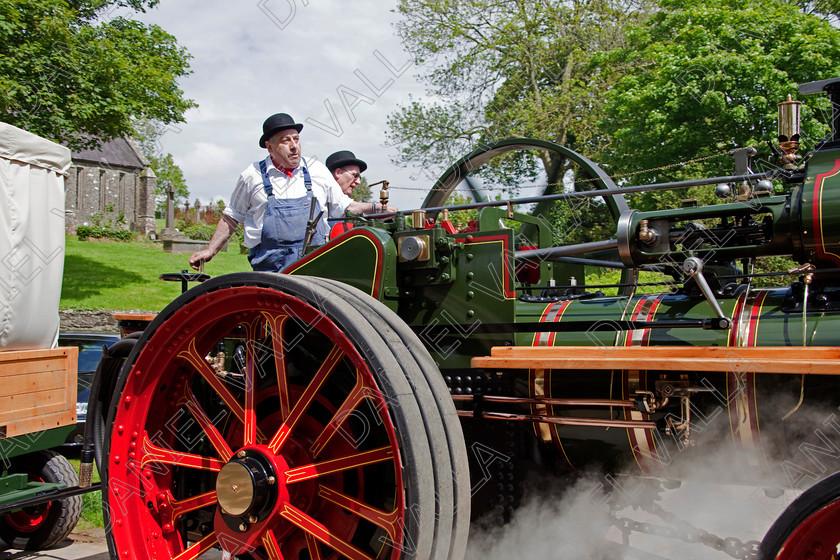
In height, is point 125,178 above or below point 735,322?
above

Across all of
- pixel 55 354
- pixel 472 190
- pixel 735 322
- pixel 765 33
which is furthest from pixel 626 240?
pixel 765 33

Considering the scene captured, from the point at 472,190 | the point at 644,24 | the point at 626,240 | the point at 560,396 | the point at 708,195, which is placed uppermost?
the point at 644,24

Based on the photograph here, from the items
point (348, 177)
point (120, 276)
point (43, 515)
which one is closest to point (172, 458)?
point (43, 515)

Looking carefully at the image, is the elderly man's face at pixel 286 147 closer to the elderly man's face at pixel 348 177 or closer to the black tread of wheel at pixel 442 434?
the elderly man's face at pixel 348 177

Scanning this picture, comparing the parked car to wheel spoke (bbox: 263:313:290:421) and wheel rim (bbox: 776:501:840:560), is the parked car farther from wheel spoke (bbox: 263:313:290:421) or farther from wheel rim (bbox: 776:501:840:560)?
wheel rim (bbox: 776:501:840:560)

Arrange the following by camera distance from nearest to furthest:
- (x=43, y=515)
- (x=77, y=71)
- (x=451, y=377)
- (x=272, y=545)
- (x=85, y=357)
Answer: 1. (x=272, y=545)
2. (x=451, y=377)
3. (x=43, y=515)
4. (x=85, y=357)
5. (x=77, y=71)

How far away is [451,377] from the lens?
8.86 ft

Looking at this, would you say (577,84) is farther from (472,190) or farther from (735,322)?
(735,322)

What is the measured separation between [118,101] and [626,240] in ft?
43.9

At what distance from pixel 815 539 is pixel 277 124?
120 inches

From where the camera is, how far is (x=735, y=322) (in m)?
2.38

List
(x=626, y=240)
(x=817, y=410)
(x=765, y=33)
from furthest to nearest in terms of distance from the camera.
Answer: (x=765, y=33) < (x=626, y=240) < (x=817, y=410)

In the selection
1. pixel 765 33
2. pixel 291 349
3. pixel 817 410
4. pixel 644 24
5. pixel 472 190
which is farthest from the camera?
pixel 644 24

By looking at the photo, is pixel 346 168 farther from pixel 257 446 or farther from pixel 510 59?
pixel 510 59
